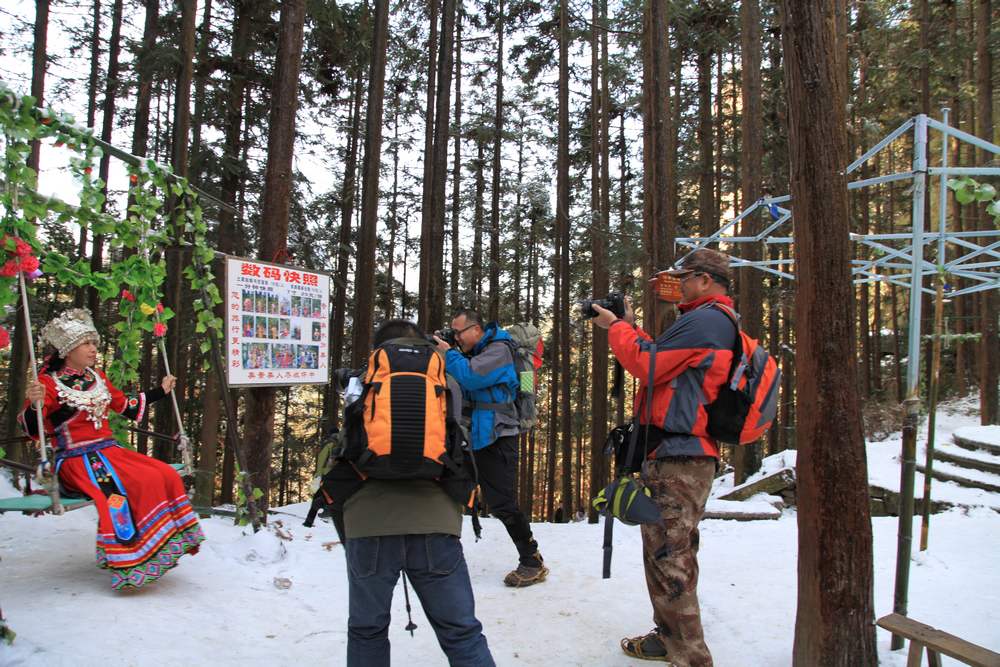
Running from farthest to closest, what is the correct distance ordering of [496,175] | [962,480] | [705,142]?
[496,175] → [705,142] → [962,480]

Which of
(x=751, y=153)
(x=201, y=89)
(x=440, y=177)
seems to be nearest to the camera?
(x=751, y=153)

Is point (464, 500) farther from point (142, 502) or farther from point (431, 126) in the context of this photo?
point (431, 126)

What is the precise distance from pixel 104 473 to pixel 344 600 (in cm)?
188

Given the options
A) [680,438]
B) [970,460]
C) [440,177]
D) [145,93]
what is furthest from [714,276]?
[145,93]

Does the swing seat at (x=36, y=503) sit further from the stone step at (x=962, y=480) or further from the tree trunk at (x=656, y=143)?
the stone step at (x=962, y=480)

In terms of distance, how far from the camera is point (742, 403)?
3076 millimetres

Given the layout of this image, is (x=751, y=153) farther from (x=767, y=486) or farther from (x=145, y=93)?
(x=145, y=93)

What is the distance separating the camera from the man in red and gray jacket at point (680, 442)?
10.0 feet

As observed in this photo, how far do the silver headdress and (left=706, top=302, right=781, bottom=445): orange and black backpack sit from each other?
4.20 metres

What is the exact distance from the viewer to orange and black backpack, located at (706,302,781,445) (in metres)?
3.06

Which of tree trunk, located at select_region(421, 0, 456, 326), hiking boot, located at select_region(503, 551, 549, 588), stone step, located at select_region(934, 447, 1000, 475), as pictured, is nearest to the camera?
hiking boot, located at select_region(503, 551, 549, 588)

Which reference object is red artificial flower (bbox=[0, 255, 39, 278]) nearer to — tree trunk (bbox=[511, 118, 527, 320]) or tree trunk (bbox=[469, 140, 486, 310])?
tree trunk (bbox=[469, 140, 486, 310])

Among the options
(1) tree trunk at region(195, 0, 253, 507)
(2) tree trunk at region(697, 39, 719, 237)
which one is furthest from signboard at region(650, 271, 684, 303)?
(2) tree trunk at region(697, 39, 719, 237)

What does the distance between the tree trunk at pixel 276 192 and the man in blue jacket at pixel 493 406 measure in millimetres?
2563
